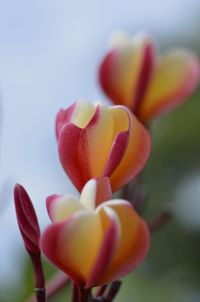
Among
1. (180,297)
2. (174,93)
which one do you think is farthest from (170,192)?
(174,93)

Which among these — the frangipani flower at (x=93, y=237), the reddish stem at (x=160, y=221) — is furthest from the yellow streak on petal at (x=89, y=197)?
the reddish stem at (x=160, y=221)

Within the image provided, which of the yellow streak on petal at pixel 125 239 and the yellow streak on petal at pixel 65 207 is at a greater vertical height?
the yellow streak on petal at pixel 65 207

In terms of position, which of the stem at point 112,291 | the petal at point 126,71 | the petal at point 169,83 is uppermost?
the petal at point 126,71

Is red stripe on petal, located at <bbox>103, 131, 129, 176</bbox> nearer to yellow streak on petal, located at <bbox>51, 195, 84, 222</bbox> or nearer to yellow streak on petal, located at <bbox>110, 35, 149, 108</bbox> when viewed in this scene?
yellow streak on petal, located at <bbox>51, 195, 84, 222</bbox>

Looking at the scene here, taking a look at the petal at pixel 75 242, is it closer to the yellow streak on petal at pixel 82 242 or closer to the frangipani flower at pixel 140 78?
the yellow streak on petal at pixel 82 242

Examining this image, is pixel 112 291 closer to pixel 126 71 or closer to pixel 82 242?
pixel 82 242

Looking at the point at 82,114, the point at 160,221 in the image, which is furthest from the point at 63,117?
the point at 160,221

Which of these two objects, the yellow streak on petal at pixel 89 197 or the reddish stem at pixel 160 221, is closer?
the yellow streak on petal at pixel 89 197

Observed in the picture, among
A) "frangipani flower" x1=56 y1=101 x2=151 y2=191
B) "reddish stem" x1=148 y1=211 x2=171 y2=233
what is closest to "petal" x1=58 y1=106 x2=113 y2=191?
"frangipani flower" x1=56 y1=101 x2=151 y2=191
